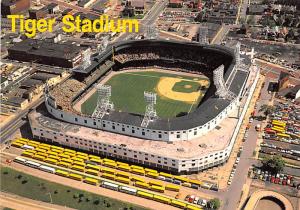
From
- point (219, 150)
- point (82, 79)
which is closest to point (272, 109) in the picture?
point (219, 150)

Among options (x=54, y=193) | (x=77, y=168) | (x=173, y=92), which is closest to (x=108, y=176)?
(x=77, y=168)

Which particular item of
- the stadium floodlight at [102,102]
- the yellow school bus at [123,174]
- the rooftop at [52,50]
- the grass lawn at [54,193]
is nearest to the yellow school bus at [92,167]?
the yellow school bus at [123,174]

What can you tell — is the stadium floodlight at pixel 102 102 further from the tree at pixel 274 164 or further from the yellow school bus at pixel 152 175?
the tree at pixel 274 164

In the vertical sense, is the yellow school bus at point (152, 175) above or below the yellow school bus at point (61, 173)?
above

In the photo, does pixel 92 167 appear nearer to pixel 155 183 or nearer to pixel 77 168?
pixel 77 168

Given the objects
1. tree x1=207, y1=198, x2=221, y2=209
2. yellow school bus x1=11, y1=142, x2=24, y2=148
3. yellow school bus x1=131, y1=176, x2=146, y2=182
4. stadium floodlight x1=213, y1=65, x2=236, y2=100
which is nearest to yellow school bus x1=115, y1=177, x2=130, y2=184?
yellow school bus x1=131, y1=176, x2=146, y2=182

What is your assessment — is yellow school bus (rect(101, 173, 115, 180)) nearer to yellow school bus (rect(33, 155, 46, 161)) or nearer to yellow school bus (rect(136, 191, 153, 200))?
yellow school bus (rect(136, 191, 153, 200))
